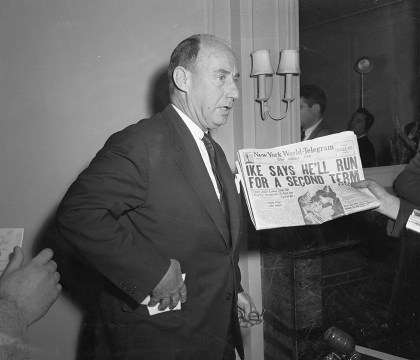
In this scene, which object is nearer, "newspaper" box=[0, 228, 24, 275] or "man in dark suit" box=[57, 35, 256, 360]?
"man in dark suit" box=[57, 35, 256, 360]

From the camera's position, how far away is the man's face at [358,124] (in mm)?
2932

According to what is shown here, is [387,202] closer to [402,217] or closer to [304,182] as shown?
[402,217]

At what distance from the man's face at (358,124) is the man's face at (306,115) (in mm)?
947

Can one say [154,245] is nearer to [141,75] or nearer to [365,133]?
[141,75]

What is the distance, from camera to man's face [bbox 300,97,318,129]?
1.95 m

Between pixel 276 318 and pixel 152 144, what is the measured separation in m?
1.27

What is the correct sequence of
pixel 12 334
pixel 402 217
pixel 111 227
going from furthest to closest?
pixel 402 217 → pixel 111 227 → pixel 12 334

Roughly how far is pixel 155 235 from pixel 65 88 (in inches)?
28.5

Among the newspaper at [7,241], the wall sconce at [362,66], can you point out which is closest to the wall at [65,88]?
the newspaper at [7,241]

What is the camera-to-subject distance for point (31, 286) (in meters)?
0.73

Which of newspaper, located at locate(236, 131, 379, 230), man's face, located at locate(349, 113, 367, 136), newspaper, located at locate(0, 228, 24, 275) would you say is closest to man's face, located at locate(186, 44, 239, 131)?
newspaper, located at locate(236, 131, 379, 230)

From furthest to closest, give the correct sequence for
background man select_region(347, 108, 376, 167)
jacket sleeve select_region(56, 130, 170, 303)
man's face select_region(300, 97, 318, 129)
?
background man select_region(347, 108, 376, 167), man's face select_region(300, 97, 318, 129), jacket sleeve select_region(56, 130, 170, 303)

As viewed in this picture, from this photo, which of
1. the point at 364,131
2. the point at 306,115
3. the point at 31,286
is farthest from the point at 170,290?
the point at 364,131

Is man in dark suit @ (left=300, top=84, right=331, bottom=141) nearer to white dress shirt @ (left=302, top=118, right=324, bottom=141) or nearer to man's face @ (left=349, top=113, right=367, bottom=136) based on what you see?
white dress shirt @ (left=302, top=118, right=324, bottom=141)
